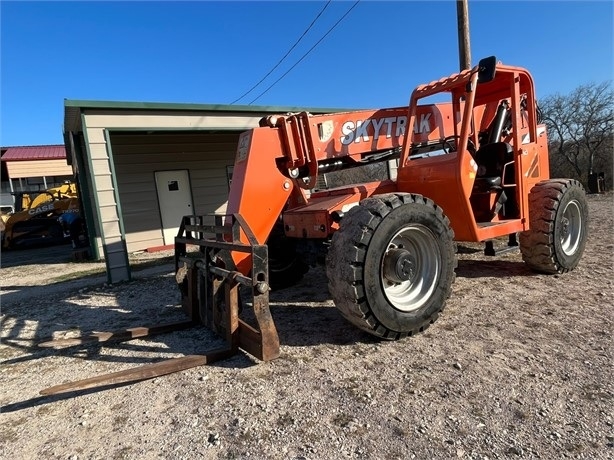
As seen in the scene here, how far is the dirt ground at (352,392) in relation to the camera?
250 centimetres

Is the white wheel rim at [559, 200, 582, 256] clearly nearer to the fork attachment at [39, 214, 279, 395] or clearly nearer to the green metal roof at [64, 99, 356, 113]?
the fork attachment at [39, 214, 279, 395]

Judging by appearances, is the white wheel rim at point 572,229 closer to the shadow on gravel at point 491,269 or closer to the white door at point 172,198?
the shadow on gravel at point 491,269

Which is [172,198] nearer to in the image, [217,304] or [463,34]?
[463,34]

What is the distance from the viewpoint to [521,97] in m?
5.74

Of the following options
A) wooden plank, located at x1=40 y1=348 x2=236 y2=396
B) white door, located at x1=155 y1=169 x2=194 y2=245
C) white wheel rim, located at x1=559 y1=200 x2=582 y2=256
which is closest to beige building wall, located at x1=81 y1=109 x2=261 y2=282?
white door, located at x1=155 y1=169 x2=194 y2=245

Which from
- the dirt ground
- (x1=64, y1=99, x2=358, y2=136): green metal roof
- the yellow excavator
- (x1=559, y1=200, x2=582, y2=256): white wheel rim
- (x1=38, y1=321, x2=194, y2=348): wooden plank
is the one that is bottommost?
the dirt ground

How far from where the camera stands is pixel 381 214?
3.71m

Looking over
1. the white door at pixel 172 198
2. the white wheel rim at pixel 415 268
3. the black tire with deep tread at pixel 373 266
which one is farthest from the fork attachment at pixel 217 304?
the white door at pixel 172 198

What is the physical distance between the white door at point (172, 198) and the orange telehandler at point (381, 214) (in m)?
8.28

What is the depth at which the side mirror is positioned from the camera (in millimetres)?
4539

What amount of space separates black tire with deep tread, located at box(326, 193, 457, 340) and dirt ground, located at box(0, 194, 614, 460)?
22 centimetres

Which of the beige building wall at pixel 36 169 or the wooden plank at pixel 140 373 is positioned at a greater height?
the beige building wall at pixel 36 169

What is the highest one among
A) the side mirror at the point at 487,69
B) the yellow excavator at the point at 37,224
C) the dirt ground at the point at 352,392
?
the side mirror at the point at 487,69

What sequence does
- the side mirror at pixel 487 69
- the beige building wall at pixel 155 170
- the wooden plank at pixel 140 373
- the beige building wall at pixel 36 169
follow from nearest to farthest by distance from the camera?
the wooden plank at pixel 140 373, the side mirror at pixel 487 69, the beige building wall at pixel 155 170, the beige building wall at pixel 36 169
